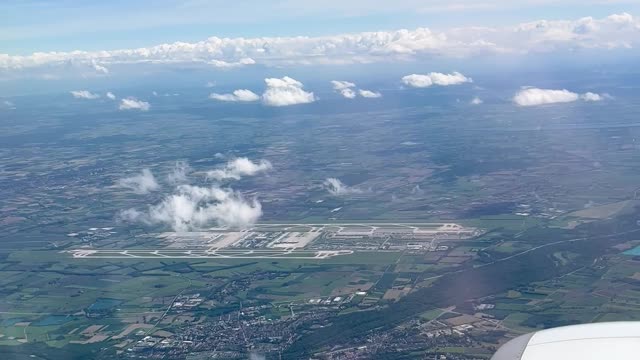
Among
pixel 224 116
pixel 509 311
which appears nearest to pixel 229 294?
pixel 509 311

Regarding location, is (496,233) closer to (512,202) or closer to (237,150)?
(512,202)

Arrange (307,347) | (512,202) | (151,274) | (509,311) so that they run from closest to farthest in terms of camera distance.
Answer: (307,347) < (509,311) < (151,274) < (512,202)

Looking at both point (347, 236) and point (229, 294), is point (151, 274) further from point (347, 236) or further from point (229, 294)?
point (347, 236)

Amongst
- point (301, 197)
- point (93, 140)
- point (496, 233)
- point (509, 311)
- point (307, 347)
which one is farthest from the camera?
point (93, 140)

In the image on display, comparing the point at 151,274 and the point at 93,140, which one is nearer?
the point at 151,274

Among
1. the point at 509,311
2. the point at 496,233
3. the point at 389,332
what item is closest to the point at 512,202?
the point at 496,233

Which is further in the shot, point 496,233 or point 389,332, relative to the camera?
point 496,233
